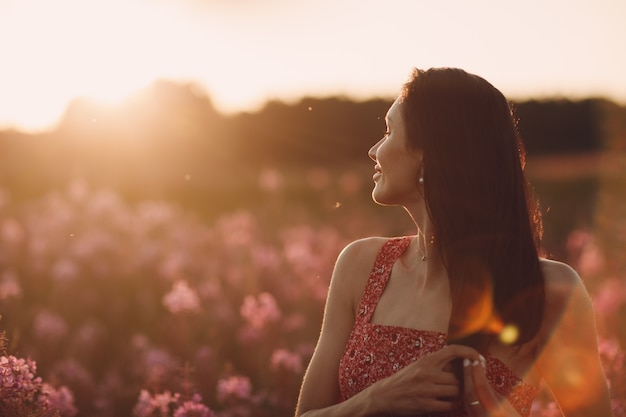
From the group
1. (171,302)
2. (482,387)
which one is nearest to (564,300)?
(482,387)

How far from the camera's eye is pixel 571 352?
7.85 ft

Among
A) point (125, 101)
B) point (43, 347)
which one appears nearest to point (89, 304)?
point (43, 347)

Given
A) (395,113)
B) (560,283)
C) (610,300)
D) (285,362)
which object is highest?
(395,113)

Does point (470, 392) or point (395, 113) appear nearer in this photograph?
point (470, 392)

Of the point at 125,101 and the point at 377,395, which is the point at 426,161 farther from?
the point at 125,101

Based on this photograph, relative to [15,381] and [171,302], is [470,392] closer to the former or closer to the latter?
[15,381]

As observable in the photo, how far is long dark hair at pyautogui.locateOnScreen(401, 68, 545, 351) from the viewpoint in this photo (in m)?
2.47

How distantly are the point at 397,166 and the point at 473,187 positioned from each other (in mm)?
261

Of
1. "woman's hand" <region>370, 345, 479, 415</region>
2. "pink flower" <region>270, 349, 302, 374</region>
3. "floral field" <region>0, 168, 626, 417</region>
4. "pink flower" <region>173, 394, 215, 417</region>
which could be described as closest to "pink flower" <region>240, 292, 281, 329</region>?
"floral field" <region>0, 168, 626, 417</region>

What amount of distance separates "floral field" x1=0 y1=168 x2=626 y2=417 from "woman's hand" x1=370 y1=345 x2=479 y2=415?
103cm

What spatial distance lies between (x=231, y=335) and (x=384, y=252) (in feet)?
10.4

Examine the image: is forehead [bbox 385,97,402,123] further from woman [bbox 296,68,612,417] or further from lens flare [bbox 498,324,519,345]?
lens flare [bbox 498,324,519,345]

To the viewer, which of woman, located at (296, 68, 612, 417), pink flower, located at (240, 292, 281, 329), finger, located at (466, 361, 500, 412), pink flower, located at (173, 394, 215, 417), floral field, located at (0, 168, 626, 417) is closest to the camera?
finger, located at (466, 361, 500, 412)

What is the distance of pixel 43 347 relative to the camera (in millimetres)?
5242
